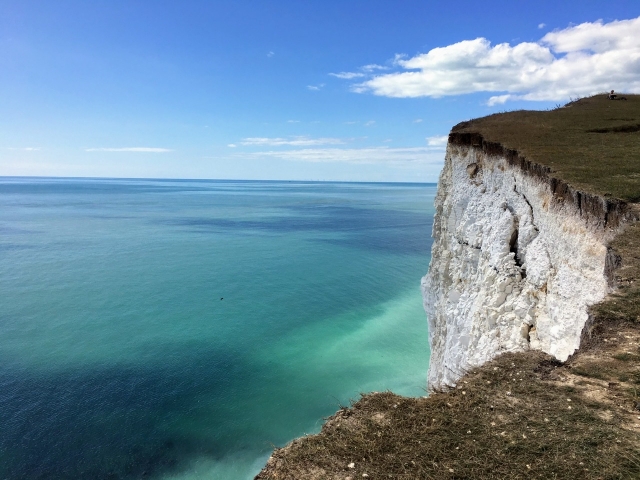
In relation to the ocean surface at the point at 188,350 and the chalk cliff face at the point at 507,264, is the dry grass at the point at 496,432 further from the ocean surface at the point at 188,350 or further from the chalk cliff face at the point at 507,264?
the ocean surface at the point at 188,350

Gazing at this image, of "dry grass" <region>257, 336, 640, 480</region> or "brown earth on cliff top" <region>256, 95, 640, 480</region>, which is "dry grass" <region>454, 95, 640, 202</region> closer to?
"brown earth on cliff top" <region>256, 95, 640, 480</region>

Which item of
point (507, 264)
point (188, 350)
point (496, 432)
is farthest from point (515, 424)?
point (188, 350)

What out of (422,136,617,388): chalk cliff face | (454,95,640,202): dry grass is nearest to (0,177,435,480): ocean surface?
(422,136,617,388): chalk cliff face

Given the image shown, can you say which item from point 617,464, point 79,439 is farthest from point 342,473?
point 79,439

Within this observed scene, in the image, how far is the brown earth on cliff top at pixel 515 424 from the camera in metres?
4.94

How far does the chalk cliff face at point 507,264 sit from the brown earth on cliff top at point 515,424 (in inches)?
56.6

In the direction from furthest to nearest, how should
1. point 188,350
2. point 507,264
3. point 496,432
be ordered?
point 188,350 → point 507,264 → point 496,432

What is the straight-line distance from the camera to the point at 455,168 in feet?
65.5

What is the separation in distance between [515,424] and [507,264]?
28.4 ft

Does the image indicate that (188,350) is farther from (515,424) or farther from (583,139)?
(583,139)

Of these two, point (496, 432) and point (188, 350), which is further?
point (188, 350)

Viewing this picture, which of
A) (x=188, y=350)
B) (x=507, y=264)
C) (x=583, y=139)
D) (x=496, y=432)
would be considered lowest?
(x=188, y=350)

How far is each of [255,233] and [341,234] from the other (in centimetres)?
1349

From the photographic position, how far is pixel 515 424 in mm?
5656
